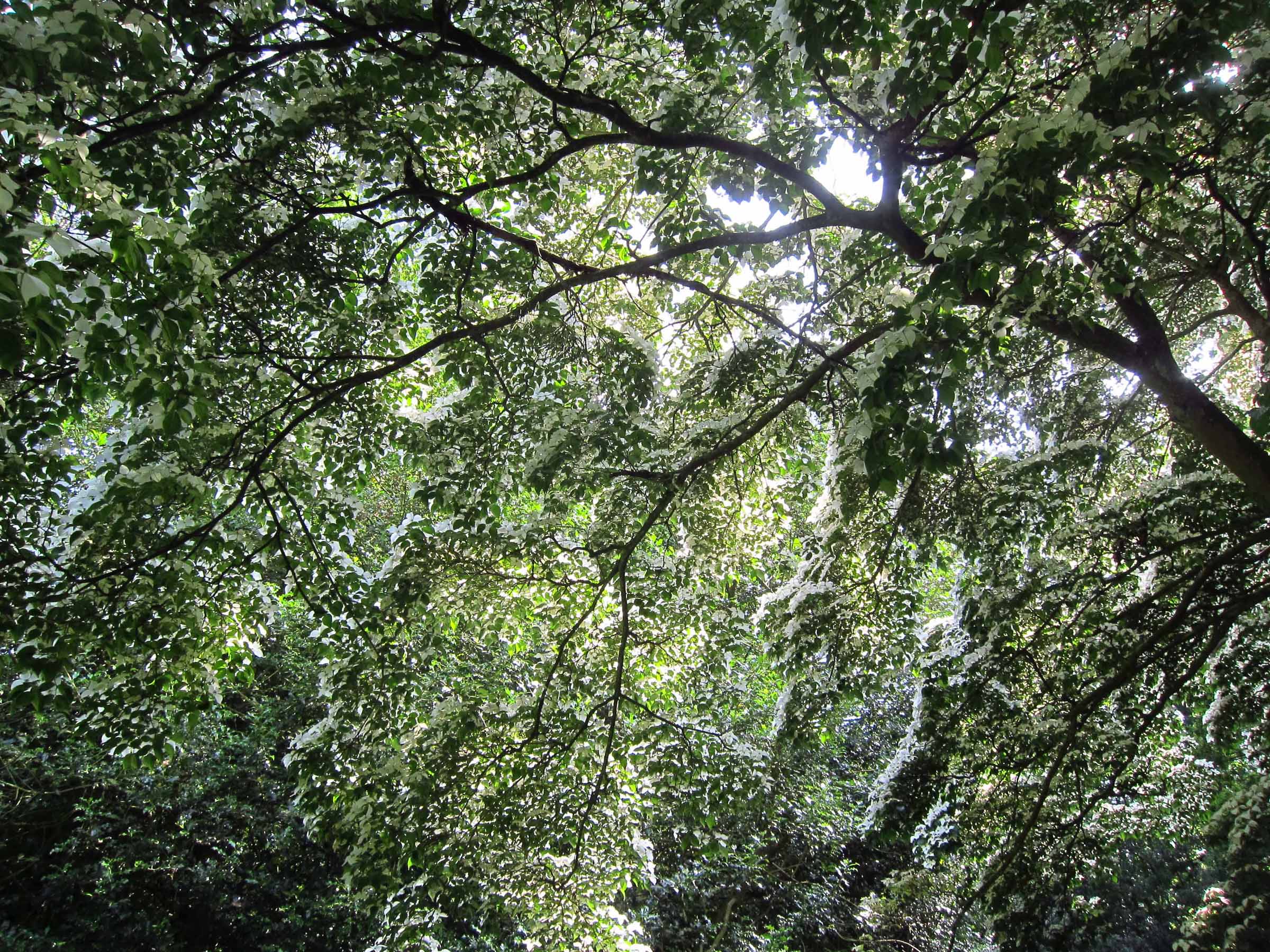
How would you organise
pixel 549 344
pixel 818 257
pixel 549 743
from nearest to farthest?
pixel 549 743 < pixel 549 344 < pixel 818 257

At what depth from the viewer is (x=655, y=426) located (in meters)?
4.25

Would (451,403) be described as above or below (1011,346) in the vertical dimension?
below

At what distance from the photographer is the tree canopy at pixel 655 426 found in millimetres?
2869

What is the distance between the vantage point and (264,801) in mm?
8031

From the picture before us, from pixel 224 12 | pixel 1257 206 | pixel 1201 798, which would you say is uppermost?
pixel 224 12

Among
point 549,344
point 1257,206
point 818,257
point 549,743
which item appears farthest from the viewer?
point 818,257

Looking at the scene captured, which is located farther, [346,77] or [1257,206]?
[346,77]

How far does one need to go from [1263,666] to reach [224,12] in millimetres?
6728

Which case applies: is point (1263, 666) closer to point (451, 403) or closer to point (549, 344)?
point (549, 344)

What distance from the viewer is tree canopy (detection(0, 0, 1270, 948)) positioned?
Answer: 2869 millimetres

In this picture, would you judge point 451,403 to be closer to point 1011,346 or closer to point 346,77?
point 346,77

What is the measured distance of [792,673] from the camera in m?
4.44

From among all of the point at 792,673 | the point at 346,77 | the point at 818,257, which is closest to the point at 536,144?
the point at 346,77

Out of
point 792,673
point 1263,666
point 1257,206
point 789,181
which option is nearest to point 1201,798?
point 1263,666
